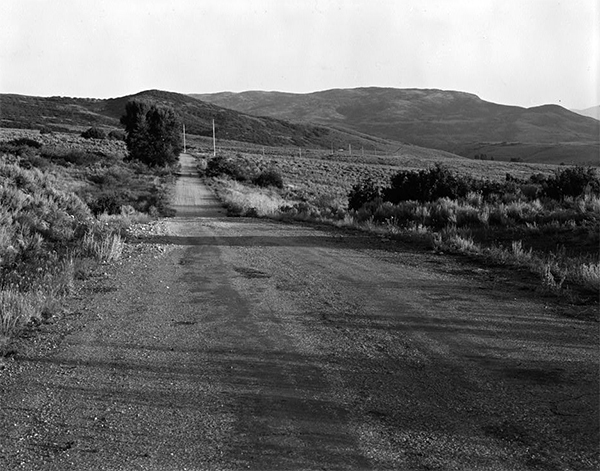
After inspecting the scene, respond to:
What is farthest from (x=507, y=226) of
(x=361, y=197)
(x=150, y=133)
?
(x=150, y=133)

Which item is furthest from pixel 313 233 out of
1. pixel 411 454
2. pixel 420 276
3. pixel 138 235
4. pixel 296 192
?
pixel 296 192

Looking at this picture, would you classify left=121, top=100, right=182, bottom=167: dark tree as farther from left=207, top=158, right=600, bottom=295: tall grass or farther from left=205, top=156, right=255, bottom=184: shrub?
left=207, top=158, right=600, bottom=295: tall grass

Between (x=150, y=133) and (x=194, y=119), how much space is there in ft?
327

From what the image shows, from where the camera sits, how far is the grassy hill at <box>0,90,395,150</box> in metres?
128

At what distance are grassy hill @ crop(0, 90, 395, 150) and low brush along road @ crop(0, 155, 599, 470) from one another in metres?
119

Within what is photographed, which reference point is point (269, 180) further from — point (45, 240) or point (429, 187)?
point (45, 240)

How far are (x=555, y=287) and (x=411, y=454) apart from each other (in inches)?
225

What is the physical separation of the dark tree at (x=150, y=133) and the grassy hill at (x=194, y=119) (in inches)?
2651

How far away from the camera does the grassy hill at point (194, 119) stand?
419 feet

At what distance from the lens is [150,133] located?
55.7 meters

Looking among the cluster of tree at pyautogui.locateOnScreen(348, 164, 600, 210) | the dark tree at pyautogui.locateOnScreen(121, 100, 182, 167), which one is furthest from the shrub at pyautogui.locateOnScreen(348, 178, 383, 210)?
the dark tree at pyautogui.locateOnScreen(121, 100, 182, 167)

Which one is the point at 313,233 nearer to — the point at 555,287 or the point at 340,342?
the point at 555,287

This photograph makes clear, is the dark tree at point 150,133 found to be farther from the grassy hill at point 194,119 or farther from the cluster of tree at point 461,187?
the grassy hill at point 194,119

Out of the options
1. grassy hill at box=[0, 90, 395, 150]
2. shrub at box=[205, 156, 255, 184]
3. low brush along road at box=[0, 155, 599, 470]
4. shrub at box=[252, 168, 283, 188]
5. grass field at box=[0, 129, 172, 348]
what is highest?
grassy hill at box=[0, 90, 395, 150]
